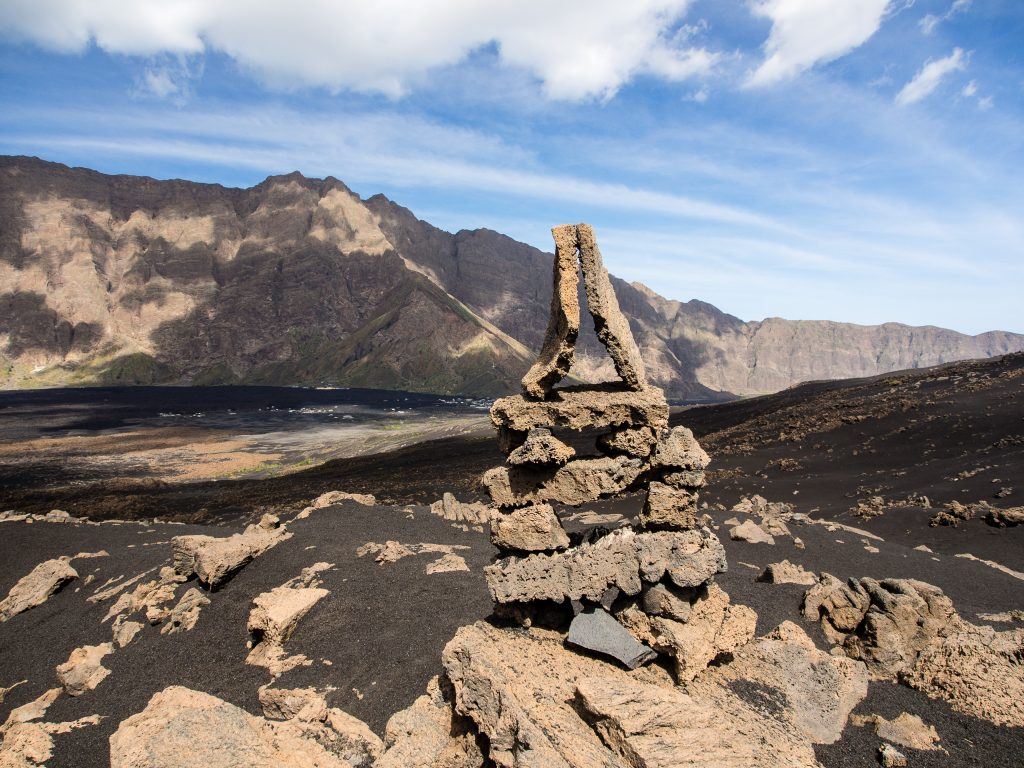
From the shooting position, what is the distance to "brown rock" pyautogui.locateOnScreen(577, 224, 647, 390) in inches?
400

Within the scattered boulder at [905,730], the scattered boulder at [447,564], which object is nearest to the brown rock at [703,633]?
the scattered boulder at [905,730]

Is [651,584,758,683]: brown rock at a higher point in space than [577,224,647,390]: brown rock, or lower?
lower

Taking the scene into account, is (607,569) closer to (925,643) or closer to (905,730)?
(905,730)

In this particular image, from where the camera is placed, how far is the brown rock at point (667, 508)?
32.7 feet

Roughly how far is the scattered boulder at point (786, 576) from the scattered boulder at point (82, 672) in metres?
16.0

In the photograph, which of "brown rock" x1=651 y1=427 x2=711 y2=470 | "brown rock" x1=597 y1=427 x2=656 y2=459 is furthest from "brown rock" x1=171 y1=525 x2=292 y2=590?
"brown rock" x1=651 y1=427 x2=711 y2=470

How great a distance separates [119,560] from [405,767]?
1599cm

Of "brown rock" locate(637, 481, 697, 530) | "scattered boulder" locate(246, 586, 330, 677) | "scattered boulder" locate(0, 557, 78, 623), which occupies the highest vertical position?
"brown rock" locate(637, 481, 697, 530)

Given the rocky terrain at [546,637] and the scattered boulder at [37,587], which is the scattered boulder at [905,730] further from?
the scattered boulder at [37,587]

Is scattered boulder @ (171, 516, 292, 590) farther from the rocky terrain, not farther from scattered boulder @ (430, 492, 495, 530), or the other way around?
scattered boulder @ (430, 492, 495, 530)

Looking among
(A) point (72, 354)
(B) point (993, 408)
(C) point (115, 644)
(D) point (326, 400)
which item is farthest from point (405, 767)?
(A) point (72, 354)

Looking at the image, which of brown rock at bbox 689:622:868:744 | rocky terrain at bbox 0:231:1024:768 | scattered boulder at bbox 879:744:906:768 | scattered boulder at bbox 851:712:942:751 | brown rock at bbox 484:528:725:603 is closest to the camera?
rocky terrain at bbox 0:231:1024:768

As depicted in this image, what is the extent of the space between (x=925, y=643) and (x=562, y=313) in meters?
9.52

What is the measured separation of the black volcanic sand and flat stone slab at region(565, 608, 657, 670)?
9.54 feet
